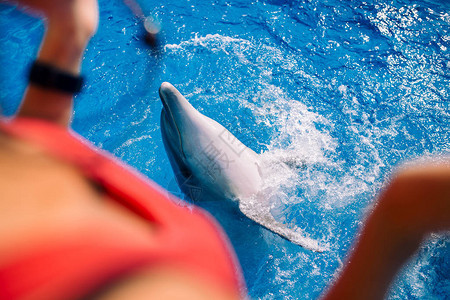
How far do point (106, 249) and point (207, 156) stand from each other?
7.49 ft

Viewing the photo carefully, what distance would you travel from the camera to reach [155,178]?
410 cm

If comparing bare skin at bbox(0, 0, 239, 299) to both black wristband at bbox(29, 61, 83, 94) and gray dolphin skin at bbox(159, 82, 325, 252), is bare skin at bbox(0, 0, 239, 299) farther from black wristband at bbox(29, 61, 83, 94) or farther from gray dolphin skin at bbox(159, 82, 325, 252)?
gray dolphin skin at bbox(159, 82, 325, 252)

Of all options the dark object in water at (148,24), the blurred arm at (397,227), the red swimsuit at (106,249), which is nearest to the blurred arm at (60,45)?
the red swimsuit at (106,249)

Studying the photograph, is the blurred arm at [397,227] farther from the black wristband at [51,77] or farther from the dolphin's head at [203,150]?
the dolphin's head at [203,150]

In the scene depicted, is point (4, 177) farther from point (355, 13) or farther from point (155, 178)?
point (355, 13)

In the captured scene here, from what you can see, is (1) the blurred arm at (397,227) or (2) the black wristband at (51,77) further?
(2) the black wristband at (51,77)

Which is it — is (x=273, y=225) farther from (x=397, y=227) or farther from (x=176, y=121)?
(x=397, y=227)

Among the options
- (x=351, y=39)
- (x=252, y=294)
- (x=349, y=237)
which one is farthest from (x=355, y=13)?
(x=252, y=294)

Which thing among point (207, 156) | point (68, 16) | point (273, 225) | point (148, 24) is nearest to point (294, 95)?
point (207, 156)

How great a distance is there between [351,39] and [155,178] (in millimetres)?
3820

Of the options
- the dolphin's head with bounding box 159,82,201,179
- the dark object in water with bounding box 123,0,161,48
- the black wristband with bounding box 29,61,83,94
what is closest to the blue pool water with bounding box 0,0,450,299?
the dark object in water with bounding box 123,0,161,48

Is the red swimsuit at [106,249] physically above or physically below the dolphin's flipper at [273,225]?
above

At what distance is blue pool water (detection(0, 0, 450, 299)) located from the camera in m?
3.45

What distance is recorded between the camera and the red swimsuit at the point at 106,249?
465 millimetres
